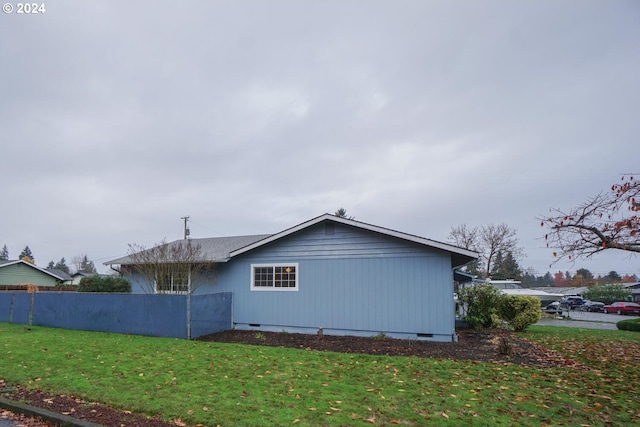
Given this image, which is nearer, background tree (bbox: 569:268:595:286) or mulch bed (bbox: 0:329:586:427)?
mulch bed (bbox: 0:329:586:427)

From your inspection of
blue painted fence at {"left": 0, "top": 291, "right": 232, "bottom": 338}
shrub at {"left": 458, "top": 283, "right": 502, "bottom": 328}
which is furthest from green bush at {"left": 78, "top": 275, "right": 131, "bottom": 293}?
shrub at {"left": 458, "top": 283, "right": 502, "bottom": 328}

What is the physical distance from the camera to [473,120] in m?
14.3

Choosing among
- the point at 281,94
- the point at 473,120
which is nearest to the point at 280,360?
the point at 281,94

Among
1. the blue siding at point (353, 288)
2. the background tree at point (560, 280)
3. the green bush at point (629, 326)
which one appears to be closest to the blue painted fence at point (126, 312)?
the blue siding at point (353, 288)

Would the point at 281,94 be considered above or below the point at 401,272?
above

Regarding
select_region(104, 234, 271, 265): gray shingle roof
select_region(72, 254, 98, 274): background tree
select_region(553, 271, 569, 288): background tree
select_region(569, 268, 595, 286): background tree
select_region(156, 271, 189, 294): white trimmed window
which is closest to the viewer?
select_region(104, 234, 271, 265): gray shingle roof

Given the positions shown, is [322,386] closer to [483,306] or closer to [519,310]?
[483,306]

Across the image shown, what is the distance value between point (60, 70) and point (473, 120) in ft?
47.9

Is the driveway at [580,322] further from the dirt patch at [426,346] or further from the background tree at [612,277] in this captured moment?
the background tree at [612,277]

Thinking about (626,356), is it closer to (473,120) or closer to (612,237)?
(612,237)

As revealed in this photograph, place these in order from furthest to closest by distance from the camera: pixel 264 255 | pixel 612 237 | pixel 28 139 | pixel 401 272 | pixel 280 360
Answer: pixel 28 139
pixel 264 255
pixel 401 272
pixel 280 360
pixel 612 237

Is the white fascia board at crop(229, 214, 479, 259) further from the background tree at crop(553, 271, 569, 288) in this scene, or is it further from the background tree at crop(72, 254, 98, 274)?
the background tree at crop(553, 271, 569, 288)

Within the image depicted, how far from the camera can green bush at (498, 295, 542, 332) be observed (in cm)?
1539

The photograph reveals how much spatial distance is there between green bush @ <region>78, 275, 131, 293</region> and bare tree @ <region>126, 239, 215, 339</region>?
133 centimetres
